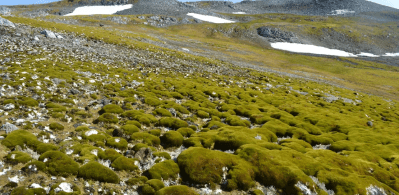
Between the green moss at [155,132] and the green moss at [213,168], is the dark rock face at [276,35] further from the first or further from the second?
the green moss at [213,168]

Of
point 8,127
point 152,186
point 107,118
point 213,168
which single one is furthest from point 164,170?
point 8,127

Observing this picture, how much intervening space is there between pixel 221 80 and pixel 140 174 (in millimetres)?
27510

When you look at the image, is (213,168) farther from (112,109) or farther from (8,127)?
(8,127)

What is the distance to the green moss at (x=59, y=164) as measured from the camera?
Result: 812cm

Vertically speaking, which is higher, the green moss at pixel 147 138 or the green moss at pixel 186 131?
the green moss at pixel 147 138

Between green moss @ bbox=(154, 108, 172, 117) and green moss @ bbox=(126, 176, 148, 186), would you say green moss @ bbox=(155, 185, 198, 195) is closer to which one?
green moss @ bbox=(126, 176, 148, 186)

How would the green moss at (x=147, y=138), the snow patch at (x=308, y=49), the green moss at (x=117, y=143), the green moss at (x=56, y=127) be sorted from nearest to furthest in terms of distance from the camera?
the green moss at (x=117, y=143), the green moss at (x=56, y=127), the green moss at (x=147, y=138), the snow patch at (x=308, y=49)

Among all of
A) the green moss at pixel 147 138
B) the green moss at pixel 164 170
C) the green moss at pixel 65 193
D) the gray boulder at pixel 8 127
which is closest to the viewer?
the green moss at pixel 65 193

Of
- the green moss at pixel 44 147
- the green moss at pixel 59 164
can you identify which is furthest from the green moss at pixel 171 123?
the green moss at pixel 59 164

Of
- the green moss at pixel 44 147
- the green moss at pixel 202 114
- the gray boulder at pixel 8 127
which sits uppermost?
the gray boulder at pixel 8 127

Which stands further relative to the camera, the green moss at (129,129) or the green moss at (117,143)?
the green moss at (129,129)

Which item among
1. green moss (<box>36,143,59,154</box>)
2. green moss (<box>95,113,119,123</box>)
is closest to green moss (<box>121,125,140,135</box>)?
green moss (<box>95,113,119,123</box>)

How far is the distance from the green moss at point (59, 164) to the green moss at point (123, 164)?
163 centimetres

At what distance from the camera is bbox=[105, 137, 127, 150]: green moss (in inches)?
442
